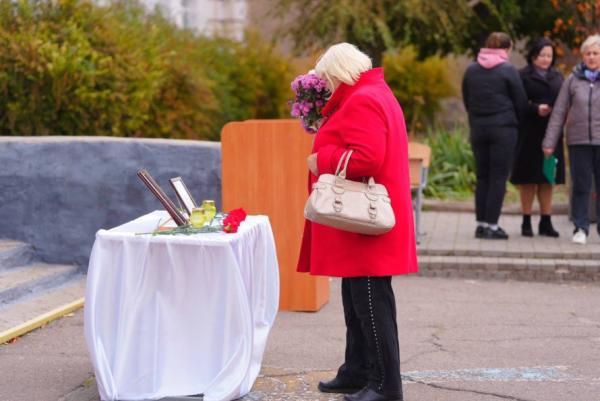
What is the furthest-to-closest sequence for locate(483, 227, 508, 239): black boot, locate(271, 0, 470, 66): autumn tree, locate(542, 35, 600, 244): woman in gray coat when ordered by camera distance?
1. locate(271, 0, 470, 66): autumn tree
2. locate(483, 227, 508, 239): black boot
3. locate(542, 35, 600, 244): woman in gray coat

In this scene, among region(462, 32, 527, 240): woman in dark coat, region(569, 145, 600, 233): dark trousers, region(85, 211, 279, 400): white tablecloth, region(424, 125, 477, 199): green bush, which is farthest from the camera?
region(424, 125, 477, 199): green bush

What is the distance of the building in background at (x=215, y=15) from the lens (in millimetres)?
17030

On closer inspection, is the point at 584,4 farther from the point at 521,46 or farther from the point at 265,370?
the point at 521,46

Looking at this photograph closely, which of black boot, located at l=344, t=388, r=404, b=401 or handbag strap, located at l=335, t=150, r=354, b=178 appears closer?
handbag strap, located at l=335, t=150, r=354, b=178

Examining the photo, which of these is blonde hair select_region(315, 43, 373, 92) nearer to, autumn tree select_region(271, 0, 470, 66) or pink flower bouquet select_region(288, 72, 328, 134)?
pink flower bouquet select_region(288, 72, 328, 134)

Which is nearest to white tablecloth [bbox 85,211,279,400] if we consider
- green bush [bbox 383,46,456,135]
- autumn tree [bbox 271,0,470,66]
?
autumn tree [bbox 271,0,470,66]

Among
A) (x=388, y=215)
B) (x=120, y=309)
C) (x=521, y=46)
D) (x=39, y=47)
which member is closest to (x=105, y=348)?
(x=120, y=309)

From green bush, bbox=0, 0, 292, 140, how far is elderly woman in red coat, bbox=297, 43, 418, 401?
5060 millimetres

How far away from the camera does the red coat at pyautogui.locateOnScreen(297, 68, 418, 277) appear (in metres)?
4.09

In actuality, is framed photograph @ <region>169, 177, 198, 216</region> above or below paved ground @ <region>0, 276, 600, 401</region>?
above

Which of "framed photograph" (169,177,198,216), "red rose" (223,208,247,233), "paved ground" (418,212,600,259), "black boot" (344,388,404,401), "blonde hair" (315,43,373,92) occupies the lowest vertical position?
"black boot" (344,388,404,401)

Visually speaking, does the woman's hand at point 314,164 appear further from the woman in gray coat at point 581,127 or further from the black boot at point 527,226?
the black boot at point 527,226

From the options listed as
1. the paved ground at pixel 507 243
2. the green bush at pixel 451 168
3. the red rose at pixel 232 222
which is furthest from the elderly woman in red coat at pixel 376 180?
the green bush at pixel 451 168

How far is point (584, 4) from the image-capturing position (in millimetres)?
10734
